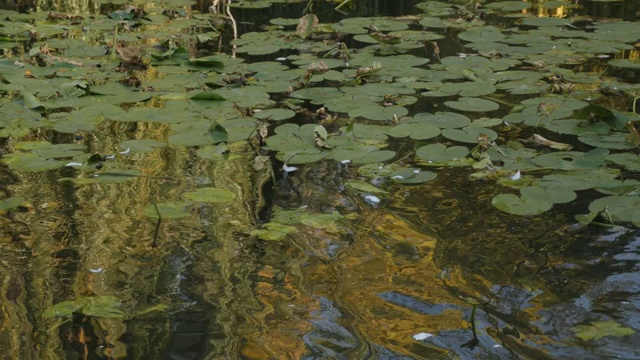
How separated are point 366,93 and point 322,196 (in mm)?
999

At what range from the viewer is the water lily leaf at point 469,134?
2.79 m

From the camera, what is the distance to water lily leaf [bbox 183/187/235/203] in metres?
2.38

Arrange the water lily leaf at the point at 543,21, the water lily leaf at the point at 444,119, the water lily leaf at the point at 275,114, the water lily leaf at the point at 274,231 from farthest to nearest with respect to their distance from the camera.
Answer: the water lily leaf at the point at 543,21
the water lily leaf at the point at 275,114
the water lily leaf at the point at 444,119
the water lily leaf at the point at 274,231

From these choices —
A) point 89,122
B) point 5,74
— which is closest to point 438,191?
point 89,122

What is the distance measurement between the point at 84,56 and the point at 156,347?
104 inches

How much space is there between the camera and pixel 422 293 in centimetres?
183

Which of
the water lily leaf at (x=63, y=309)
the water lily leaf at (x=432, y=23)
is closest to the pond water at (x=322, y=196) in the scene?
the water lily leaf at (x=63, y=309)

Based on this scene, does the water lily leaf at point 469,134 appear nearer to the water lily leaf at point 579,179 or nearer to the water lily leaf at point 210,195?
the water lily leaf at point 579,179

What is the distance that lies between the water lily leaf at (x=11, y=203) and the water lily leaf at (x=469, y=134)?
4.35ft

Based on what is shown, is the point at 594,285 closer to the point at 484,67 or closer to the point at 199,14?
the point at 484,67

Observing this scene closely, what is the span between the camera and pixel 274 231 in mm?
2164

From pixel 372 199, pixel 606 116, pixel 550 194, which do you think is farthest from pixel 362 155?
pixel 606 116

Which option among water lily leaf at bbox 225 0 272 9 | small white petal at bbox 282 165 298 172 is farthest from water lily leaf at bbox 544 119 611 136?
water lily leaf at bbox 225 0 272 9

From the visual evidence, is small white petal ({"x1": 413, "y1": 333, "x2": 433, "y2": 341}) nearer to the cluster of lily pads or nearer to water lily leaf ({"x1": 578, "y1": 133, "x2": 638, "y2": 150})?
the cluster of lily pads
